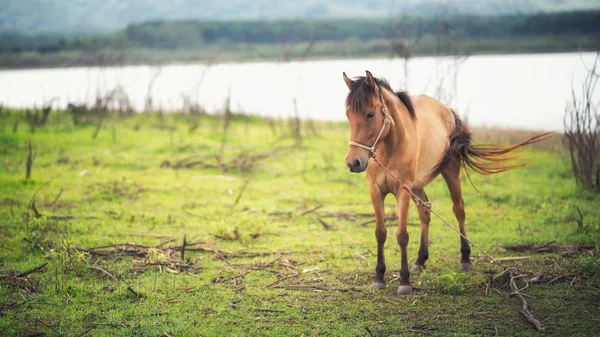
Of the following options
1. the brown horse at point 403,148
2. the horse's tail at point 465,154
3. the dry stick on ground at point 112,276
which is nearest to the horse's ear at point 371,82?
the brown horse at point 403,148

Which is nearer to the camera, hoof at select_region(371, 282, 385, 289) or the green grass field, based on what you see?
the green grass field

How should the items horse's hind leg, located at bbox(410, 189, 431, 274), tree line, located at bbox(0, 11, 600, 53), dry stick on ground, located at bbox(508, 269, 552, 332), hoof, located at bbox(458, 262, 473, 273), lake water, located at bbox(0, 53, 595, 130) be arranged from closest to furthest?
1. dry stick on ground, located at bbox(508, 269, 552, 332)
2. hoof, located at bbox(458, 262, 473, 273)
3. horse's hind leg, located at bbox(410, 189, 431, 274)
4. lake water, located at bbox(0, 53, 595, 130)
5. tree line, located at bbox(0, 11, 600, 53)

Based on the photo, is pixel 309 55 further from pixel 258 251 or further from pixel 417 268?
pixel 417 268

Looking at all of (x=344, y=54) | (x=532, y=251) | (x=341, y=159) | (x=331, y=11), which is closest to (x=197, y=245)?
(x=532, y=251)

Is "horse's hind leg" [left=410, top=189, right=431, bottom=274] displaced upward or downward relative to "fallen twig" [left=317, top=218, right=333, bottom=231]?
upward

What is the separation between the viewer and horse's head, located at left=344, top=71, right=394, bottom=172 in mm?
5328

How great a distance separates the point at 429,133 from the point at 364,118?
1.52 m

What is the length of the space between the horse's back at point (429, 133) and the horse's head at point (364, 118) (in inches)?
36.5

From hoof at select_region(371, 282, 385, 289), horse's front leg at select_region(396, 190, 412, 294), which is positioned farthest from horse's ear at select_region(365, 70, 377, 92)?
hoof at select_region(371, 282, 385, 289)

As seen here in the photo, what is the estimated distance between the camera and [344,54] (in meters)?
62.8

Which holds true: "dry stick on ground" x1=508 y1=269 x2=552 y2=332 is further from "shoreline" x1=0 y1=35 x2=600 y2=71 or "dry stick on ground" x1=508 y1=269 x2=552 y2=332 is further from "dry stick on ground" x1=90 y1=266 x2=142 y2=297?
"shoreline" x1=0 y1=35 x2=600 y2=71

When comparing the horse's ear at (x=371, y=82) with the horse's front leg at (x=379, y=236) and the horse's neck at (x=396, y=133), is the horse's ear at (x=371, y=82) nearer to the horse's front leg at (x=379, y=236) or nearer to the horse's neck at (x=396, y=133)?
the horse's neck at (x=396, y=133)

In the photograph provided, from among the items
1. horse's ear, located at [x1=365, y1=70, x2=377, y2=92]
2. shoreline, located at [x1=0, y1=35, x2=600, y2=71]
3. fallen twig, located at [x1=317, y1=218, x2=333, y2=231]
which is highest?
shoreline, located at [x1=0, y1=35, x2=600, y2=71]

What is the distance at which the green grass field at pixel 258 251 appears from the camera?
5035mm
